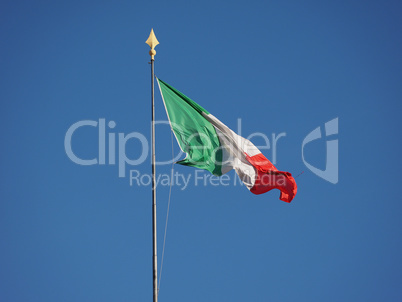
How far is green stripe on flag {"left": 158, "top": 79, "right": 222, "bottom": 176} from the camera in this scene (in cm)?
2639

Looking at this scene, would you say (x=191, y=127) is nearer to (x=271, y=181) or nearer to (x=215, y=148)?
(x=215, y=148)

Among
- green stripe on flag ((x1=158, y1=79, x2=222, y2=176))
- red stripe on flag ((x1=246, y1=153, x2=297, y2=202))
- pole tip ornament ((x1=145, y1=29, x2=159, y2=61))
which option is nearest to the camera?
pole tip ornament ((x1=145, y1=29, x2=159, y2=61))

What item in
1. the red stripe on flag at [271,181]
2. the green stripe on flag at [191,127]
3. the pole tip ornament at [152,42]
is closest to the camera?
the pole tip ornament at [152,42]

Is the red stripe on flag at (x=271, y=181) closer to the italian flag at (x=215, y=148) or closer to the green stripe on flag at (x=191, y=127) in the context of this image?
the italian flag at (x=215, y=148)

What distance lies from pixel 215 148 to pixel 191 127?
150cm

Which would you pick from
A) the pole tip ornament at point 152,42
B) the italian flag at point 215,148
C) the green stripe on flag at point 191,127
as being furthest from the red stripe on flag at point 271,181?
the pole tip ornament at point 152,42

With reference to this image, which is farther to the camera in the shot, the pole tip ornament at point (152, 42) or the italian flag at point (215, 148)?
the italian flag at point (215, 148)

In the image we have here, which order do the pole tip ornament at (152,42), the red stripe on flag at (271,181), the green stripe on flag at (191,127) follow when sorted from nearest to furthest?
the pole tip ornament at (152,42) < the green stripe on flag at (191,127) < the red stripe on flag at (271,181)

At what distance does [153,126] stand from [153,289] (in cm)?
651

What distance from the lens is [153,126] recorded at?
23734 millimetres

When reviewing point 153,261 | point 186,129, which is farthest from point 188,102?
point 153,261

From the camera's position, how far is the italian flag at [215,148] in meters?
26.5

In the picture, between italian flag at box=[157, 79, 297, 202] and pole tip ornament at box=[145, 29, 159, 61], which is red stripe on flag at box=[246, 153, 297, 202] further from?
pole tip ornament at box=[145, 29, 159, 61]

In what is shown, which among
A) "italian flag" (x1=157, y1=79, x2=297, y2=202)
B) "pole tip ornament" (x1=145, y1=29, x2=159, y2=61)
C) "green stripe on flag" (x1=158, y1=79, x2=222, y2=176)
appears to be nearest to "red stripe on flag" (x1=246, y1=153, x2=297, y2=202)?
"italian flag" (x1=157, y1=79, x2=297, y2=202)
